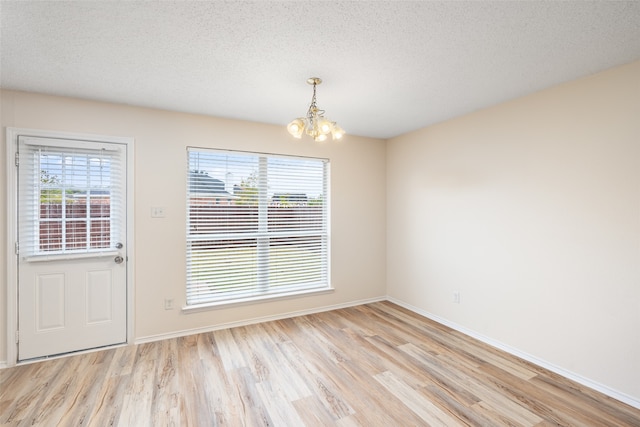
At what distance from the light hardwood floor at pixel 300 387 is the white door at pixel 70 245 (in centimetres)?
24

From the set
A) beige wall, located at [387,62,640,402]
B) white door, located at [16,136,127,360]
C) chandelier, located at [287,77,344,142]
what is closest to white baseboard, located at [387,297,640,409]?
beige wall, located at [387,62,640,402]

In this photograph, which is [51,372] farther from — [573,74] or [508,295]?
[573,74]

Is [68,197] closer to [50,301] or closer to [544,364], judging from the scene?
[50,301]

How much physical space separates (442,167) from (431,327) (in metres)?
1.94

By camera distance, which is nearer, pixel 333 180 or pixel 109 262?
pixel 109 262

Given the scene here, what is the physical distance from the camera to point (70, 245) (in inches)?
110

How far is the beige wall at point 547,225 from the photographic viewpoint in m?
2.16

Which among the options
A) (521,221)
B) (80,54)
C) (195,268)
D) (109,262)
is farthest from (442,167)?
(109,262)

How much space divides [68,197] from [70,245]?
1.50 feet

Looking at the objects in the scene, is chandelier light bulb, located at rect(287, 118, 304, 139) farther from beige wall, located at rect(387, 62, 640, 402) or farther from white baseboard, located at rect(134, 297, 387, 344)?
white baseboard, located at rect(134, 297, 387, 344)

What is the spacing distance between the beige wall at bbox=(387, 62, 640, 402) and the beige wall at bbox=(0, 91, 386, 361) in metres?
1.07

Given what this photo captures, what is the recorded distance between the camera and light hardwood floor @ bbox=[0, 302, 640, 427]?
1.96 m

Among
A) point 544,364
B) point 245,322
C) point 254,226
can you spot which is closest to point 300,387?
point 245,322

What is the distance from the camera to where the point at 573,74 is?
231 cm
